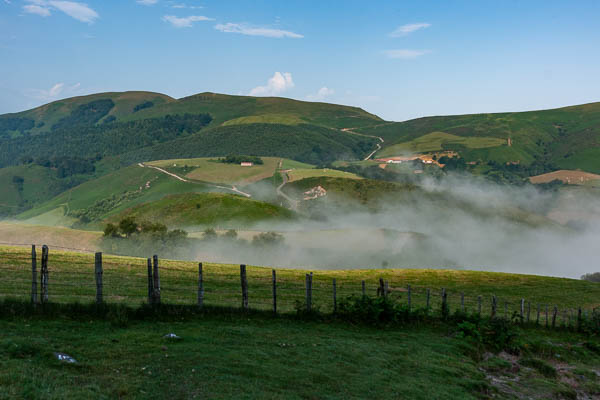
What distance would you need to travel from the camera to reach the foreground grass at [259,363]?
12703 mm

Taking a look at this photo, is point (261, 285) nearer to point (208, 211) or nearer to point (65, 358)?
point (65, 358)

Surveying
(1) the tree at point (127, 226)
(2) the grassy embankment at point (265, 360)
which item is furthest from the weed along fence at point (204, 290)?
(1) the tree at point (127, 226)

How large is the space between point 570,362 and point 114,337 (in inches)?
819

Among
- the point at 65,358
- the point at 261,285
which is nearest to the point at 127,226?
the point at 261,285

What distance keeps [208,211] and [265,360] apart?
148484 mm

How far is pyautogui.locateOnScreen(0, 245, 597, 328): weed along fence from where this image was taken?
22.2 m

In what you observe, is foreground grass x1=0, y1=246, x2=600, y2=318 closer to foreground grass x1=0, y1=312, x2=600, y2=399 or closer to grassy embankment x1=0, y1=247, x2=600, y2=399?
grassy embankment x1=0, y1=247, x2=600, y2=399

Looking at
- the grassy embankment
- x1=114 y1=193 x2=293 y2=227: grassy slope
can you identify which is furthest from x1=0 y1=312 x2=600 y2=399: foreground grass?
x1=114 y1=193 x2=293 y2=227: grassy slope

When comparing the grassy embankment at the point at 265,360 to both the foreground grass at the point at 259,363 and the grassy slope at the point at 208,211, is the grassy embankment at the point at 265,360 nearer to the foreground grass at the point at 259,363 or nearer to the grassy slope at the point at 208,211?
the foreground grass at the point at 259,363

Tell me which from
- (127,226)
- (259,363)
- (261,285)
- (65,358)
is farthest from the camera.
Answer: (127,226)

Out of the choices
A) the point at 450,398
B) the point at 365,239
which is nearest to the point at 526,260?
the point at 365,239

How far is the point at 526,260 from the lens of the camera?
16612 cm

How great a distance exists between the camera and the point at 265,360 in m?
16.0

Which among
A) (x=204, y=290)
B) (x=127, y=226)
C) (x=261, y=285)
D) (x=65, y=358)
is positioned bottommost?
(x=127, y=226)
